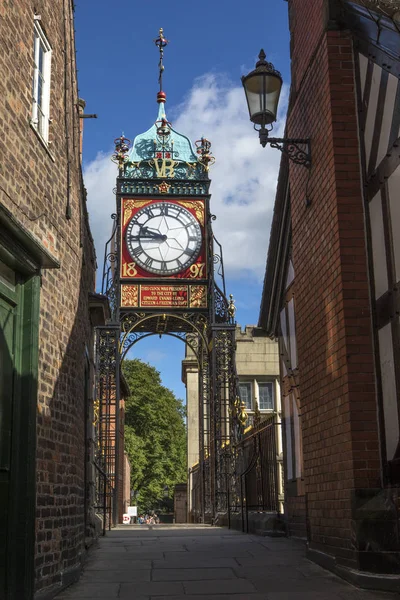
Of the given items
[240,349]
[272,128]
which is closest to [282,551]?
[272,128]

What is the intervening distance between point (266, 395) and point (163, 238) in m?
12.0

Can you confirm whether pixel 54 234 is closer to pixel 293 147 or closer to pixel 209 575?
pixel 293 147

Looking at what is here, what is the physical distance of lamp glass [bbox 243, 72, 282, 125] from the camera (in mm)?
8047

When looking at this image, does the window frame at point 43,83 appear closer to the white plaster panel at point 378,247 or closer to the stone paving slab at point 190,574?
the white plaster panel at point 378,247

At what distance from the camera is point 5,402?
19.6ft

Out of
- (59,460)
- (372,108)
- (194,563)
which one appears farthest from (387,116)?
(194,563)

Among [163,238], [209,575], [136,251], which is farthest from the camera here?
[163,238]

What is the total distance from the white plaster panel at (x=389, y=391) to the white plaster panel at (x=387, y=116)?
1.63 m

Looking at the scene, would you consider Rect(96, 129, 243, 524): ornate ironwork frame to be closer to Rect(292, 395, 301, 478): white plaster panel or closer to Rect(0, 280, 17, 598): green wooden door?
Rect(292, 395, 301, 478): white plaster panel

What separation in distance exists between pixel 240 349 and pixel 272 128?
2247 centimetres

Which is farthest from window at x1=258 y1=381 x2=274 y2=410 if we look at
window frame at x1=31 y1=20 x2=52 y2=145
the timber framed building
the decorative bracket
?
window frame at x1=31 y1=20 x2=52 y2=145

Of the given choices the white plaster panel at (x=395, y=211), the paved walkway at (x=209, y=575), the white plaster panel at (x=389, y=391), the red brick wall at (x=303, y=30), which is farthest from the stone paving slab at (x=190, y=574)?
the red brick wall at (x=303, y=30)

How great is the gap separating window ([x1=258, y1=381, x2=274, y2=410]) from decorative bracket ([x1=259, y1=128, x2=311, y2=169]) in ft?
74.0

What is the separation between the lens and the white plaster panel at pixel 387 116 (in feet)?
21.2
